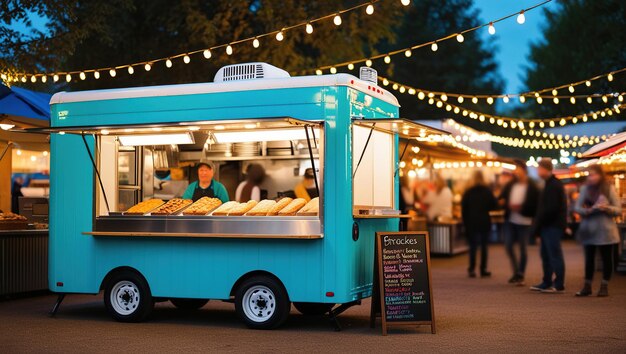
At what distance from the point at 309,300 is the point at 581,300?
4.95 m

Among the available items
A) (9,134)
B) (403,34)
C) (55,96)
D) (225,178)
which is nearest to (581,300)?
(225,178)

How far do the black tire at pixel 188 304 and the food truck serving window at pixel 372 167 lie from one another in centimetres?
268

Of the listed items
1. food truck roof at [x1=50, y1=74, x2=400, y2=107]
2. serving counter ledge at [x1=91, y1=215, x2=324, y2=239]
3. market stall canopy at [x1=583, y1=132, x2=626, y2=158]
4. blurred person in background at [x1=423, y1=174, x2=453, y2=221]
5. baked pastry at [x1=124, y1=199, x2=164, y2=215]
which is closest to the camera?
serving counter ledge at [x1=91, y1=215, x2=324, y2=239]

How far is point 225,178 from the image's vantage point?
1446cm

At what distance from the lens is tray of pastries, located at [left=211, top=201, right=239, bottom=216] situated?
9883mm

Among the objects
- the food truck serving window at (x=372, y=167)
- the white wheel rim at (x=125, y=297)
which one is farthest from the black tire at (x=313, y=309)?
the white wheel rim at (x=125, y=297)

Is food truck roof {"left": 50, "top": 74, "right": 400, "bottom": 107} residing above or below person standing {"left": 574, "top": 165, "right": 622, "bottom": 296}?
above

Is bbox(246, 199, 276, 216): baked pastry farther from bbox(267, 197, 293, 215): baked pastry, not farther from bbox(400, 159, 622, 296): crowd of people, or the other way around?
bbox(400, 159, 622, 296): crowd of people

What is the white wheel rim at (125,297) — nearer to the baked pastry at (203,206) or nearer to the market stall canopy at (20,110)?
the baked pastry at (203,206)

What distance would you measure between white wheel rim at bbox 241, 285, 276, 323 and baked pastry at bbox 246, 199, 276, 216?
2.51ft

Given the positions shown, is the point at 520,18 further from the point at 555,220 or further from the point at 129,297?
the point at 129,297

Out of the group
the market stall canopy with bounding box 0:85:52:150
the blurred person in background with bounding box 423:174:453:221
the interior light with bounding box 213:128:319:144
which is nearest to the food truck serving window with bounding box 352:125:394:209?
the interior light with bounding box 213:128:319:144

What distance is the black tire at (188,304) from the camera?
11.4 m

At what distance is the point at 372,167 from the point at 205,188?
2124 millimetres
